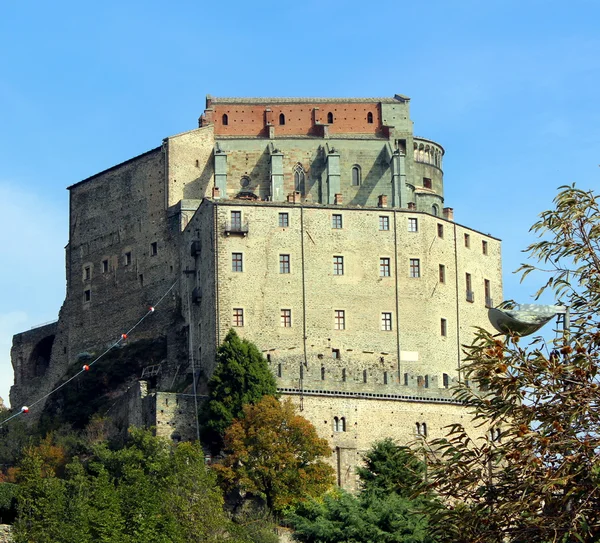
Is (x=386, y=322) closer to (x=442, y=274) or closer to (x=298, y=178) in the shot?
(x=442, y=274)

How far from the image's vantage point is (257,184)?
260ft

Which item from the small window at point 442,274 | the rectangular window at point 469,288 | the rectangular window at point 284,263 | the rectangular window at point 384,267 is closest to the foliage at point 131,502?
the rectangular window at point 284,263

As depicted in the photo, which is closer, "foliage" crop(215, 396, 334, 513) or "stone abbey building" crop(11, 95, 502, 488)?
"foliage" crop(215, 396, 334, 513)

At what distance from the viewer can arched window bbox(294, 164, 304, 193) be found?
7944 centimetres

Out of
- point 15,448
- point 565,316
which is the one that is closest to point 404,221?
point 15,448

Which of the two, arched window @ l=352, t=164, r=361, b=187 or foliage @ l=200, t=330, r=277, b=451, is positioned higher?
arched window @ l=352, t=164, r=361, b=187

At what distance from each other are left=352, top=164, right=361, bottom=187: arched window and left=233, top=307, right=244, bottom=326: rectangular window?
51.2 feet

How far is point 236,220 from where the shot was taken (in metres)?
68.4

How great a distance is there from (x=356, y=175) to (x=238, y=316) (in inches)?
641

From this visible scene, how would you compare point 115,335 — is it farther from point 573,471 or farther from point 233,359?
point 573,471

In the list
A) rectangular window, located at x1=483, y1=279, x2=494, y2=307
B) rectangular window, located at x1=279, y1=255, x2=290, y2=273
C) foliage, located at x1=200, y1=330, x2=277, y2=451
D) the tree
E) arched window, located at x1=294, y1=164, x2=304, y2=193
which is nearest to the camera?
the tree

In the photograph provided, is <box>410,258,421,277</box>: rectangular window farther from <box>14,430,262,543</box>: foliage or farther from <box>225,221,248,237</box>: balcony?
<box>14,430,262,543</box>: foliage

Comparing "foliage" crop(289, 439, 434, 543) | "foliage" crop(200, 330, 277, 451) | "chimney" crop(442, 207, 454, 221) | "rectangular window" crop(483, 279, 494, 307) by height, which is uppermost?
"chimney" crop(442, 207, 454, 221)

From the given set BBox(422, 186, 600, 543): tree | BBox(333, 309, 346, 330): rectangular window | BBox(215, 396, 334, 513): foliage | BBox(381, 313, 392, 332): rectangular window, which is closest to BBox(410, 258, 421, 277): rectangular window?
BBox(381, 313, 392, 332): rectangular window
